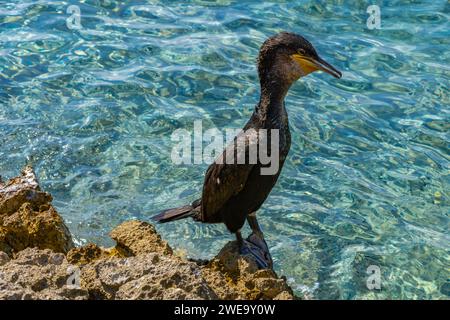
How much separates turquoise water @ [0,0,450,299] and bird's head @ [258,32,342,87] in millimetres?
1405

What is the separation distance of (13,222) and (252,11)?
575 centimetres

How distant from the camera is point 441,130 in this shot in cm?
789

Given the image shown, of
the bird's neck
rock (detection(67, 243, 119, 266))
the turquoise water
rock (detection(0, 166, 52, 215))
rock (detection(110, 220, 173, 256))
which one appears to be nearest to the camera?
rock (detection(67, 243, 119, 266))

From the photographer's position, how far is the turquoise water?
21.0 ft

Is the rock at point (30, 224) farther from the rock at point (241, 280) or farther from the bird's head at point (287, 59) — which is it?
the bird's head at point (287, 59)

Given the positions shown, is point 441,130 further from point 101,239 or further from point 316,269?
point 101,239

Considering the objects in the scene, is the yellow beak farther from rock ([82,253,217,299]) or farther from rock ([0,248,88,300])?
rock ([0,248,88,300])

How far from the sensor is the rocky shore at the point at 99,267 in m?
4.25

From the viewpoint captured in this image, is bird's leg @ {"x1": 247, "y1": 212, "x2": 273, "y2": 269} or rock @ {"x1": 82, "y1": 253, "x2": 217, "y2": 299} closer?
rock @ {"x1": 82, "y1": 253, "x2": 217, "y2": 299}

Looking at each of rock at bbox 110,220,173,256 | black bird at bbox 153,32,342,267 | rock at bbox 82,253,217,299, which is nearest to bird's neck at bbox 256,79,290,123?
black bird at bbox 153,32,342,267

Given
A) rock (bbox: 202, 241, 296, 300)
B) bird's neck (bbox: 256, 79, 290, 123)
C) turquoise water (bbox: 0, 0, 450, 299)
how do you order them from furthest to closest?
turquoise water (bbox: 0, 0, 450, 299) < bird's neck (bbox: 256, 79, 290, 123) < rock (bbox: 202, 241, 296, 300)

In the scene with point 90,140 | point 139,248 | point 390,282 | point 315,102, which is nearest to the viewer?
point 139,248

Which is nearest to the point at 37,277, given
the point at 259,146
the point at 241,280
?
the point at 241,280
